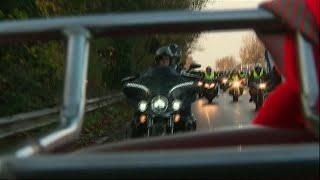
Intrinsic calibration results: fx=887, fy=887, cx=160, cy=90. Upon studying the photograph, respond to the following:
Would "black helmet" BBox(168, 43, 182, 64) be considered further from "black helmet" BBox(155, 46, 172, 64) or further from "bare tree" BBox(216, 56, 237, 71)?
"bare tree" BBox(216, 56, 237, 71)

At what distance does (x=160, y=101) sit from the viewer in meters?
10.2

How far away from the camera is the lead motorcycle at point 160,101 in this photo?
32.7 feet

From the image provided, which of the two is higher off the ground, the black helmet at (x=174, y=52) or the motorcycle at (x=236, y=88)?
the black helmet at (x=174, y=52)

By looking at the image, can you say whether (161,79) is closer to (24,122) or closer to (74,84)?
(24,122)

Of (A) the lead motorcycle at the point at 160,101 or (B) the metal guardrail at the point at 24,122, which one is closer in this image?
(A) the lead motorcycle at the point at 160,101

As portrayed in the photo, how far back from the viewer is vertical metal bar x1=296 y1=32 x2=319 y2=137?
65.9 inches

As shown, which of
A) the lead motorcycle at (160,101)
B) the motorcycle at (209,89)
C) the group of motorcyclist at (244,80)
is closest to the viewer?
the lead motorcycle at (160,101)

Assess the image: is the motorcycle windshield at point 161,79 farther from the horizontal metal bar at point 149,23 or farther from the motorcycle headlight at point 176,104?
the horizontal metal bar at point 149,23

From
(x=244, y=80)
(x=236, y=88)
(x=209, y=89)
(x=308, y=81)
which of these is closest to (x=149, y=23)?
(x=308, y=81)

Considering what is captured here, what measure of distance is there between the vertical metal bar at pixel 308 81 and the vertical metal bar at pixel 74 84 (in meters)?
0.43

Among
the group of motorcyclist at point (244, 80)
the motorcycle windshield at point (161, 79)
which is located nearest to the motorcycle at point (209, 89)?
the group of motorcyclist at point (244, 80)

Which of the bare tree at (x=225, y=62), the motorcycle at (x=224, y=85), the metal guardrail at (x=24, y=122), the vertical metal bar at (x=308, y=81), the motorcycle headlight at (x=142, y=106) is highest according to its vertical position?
the bare tree at (x=225, y=62)

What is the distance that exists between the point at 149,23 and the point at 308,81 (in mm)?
341

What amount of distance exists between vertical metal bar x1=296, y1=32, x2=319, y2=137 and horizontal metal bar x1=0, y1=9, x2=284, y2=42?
9cm
